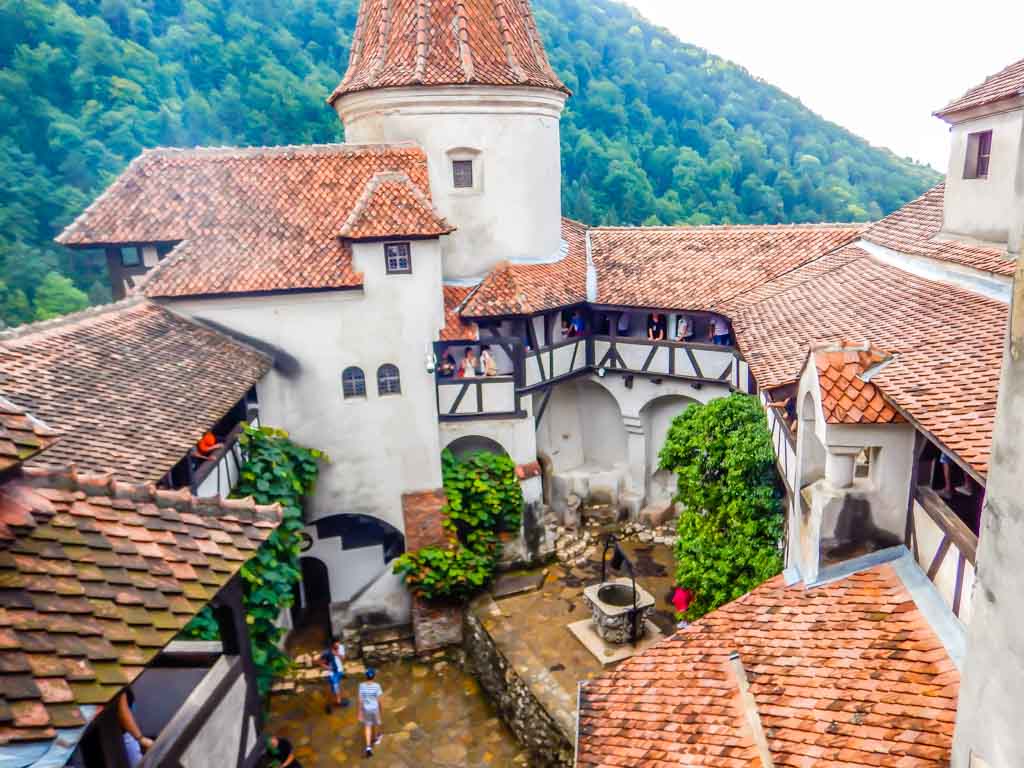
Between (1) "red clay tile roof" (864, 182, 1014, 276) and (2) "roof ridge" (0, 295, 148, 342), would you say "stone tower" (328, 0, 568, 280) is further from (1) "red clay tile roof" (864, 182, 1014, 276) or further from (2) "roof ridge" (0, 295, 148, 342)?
(1) "red clay tile roof" (864, 182, 1014, 276)

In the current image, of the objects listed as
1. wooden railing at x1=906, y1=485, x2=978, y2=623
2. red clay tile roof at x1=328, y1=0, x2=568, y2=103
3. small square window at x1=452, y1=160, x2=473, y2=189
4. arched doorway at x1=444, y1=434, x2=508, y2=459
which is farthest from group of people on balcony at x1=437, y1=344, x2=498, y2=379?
wooden railing at x1=906, y1=485, x2=978, y2=623

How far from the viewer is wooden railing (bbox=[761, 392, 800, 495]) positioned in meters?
9.68

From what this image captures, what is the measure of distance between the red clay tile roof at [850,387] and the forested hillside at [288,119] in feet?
106

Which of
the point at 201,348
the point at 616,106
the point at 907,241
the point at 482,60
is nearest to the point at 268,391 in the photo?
the point at 201,348

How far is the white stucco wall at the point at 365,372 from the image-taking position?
48.9ft

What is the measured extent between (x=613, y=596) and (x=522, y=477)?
3.74 m

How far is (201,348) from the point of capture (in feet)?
43.5

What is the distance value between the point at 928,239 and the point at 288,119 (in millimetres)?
36402

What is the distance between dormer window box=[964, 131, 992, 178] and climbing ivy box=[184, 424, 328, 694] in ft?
35.7

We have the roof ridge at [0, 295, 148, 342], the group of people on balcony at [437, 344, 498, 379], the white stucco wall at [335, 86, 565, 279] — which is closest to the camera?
the roof ridge at [0, 295, 148, 342]

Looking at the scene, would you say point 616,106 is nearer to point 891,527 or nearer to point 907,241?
point 907,241

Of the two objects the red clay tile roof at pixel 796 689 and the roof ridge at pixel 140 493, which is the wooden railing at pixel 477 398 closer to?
the red clay tile roof at pixel 796 689

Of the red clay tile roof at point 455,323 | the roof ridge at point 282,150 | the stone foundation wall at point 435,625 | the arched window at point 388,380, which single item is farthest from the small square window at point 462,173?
the stone foundation wall at point 435,625

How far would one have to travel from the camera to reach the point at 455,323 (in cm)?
1641
